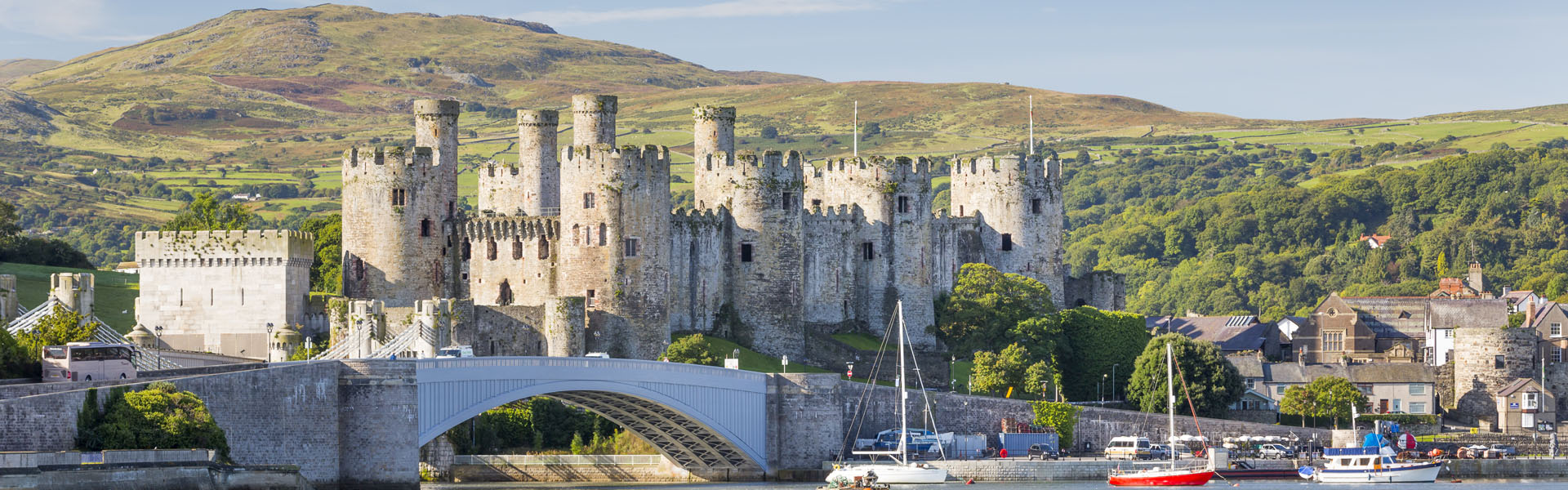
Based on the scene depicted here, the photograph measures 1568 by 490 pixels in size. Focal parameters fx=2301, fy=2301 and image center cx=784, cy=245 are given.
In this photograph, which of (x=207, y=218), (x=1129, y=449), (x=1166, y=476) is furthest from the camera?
(x=207, y=218)

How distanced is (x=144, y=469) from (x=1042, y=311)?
170 feet

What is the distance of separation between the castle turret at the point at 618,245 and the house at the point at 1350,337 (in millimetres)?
46440

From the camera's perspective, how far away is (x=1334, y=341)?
12325cm

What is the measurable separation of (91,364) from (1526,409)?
65819 mm

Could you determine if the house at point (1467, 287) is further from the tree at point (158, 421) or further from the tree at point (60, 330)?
the tree at point (158, 421)

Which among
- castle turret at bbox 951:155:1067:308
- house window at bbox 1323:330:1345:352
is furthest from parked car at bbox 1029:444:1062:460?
house window at bbox 1323:330:1345:352

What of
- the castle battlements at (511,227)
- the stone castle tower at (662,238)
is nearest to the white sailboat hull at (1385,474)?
the stone castle tower at (662,238)

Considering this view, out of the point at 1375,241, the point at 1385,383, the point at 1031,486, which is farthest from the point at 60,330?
the point at 1375,241

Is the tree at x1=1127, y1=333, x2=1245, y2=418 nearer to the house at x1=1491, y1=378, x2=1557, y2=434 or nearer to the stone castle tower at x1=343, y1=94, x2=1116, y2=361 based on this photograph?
the stone castle tower at x1=343, y1=94, x2=1116, y2=361

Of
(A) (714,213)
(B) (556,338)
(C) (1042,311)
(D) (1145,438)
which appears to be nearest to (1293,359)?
(C) (1042,311)

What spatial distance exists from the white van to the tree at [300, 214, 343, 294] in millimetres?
32032

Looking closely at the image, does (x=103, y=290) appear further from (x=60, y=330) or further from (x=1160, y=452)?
(x=1160, y=452)

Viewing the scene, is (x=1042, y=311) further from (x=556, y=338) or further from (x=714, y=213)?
(x=556, y=338)

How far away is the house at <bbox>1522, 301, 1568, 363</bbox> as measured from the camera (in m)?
116
